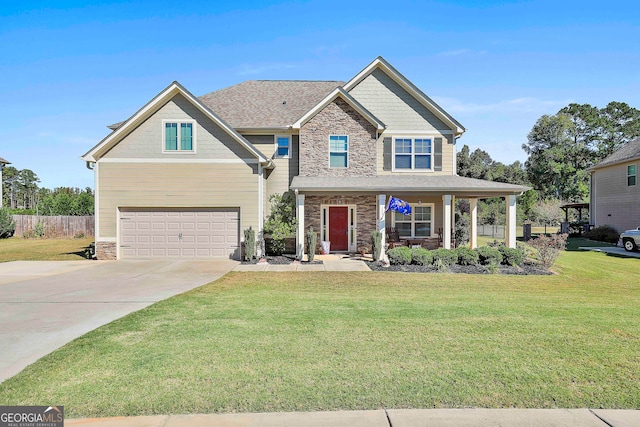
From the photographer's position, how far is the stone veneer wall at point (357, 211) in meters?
17.7

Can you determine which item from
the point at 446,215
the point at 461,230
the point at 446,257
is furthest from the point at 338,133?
the point at 461,230

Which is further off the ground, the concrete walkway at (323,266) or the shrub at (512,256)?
the shrub at (512,256)

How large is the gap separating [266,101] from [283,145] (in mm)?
3557

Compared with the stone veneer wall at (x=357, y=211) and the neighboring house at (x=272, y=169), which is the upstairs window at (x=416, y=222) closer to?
the neighboring house at (x=272, y=169)

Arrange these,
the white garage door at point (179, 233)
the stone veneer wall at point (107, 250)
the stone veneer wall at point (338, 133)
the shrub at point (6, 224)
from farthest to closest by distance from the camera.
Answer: the shrub at point (6, 224) → the stone veneer wall at point (338, 133) → the white garage door at point (179, 233) → the stone veneer wall at point (107, 250)

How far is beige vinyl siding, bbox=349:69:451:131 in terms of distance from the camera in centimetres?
1842

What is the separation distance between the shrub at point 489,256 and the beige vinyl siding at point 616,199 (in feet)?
53.4

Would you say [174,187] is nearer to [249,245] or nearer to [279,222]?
[249,245]

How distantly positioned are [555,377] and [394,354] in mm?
1978

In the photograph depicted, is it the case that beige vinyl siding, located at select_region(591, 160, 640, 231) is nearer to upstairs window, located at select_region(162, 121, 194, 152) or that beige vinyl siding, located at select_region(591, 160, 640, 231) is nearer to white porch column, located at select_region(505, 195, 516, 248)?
white porch column, located at select_region(505, 195, 516, 248)

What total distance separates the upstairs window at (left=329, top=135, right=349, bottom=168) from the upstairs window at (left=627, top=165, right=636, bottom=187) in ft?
69.0

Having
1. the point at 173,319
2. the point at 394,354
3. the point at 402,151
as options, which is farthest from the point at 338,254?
the point at 394,354

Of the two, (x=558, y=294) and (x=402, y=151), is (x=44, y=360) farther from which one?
(x=402, y=151)

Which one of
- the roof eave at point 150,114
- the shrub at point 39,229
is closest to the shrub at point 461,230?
the roof eave at point 150,114
